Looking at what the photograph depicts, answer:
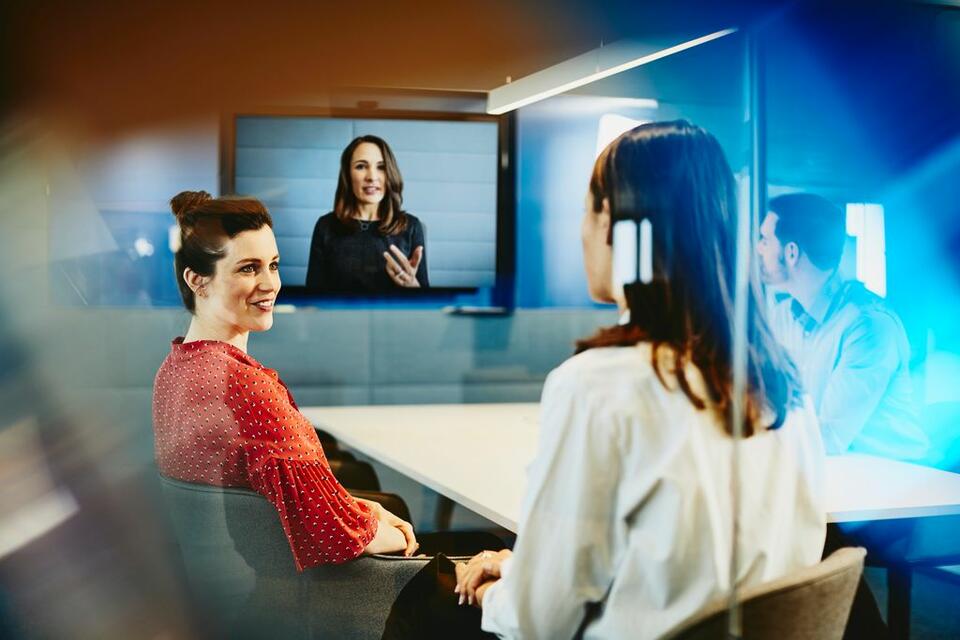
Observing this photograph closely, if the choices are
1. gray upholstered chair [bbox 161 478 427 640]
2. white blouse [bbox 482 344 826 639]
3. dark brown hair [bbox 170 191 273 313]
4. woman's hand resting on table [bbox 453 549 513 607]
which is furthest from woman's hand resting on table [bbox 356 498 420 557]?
dark brown hair [bbox 170 191 273 313]

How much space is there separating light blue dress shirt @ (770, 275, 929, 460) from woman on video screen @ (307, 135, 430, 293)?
0.77 metres

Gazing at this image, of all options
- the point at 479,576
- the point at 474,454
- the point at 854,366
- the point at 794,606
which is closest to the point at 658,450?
the point at 794,606

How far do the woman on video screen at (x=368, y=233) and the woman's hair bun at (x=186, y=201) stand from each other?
196 millimetres

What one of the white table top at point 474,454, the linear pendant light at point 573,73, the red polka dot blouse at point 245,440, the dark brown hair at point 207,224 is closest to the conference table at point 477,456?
the white table top at point 474,454

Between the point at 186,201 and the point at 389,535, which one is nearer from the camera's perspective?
the point at 186,201

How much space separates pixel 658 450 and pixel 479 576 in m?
0.44

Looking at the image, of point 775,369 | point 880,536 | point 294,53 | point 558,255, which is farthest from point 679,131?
point 880,536

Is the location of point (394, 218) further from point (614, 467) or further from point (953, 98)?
point (953, 98)

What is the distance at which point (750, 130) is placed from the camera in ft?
6.47

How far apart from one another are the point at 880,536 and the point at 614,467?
109 centimetres

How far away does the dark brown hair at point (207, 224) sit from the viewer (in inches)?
64.6

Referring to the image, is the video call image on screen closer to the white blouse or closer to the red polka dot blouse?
the red polka dot blouse

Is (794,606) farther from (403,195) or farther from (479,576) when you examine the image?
(403,195)

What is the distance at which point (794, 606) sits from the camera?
1360 mm
